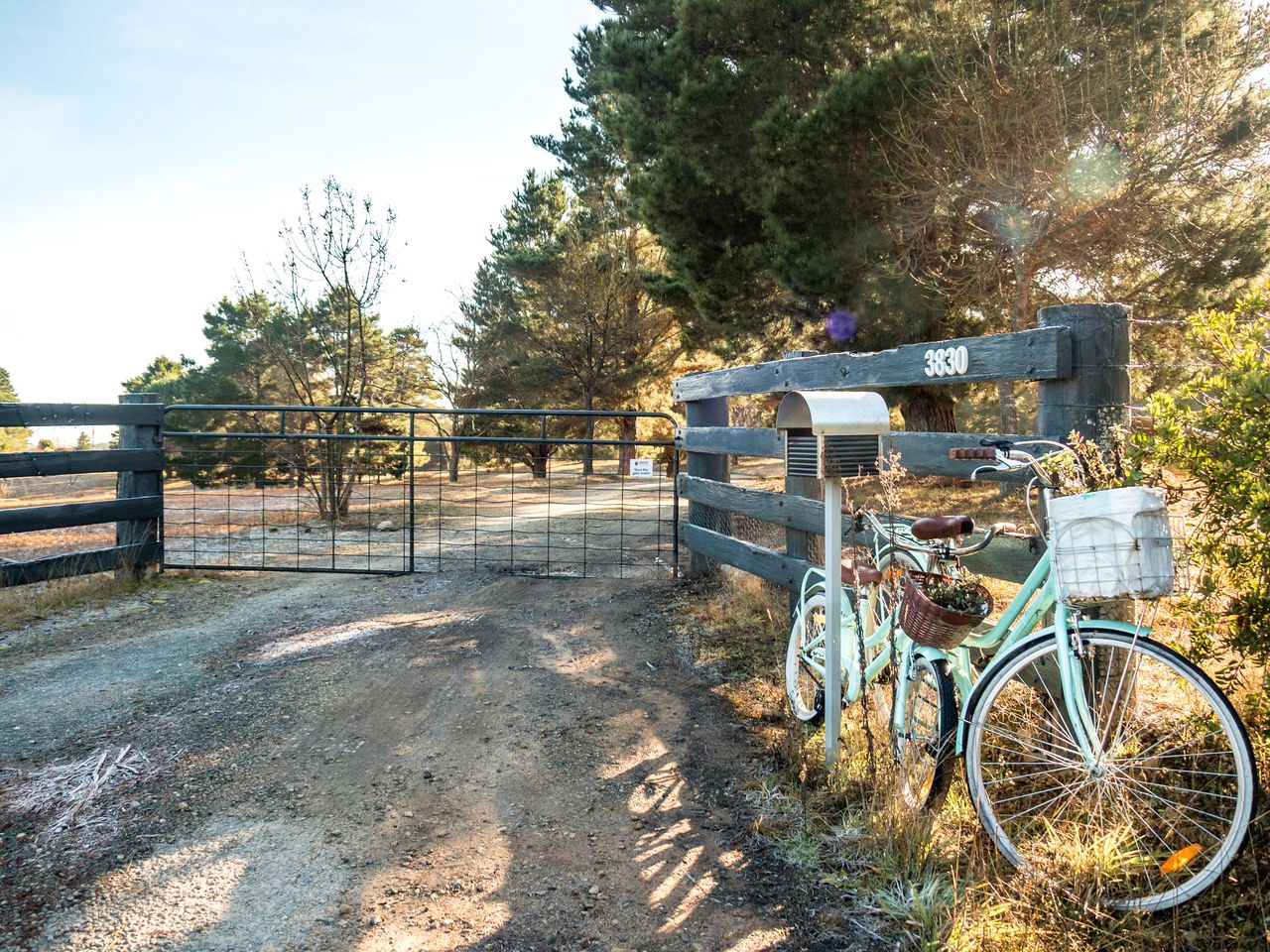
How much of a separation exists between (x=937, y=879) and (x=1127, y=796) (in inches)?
23.9

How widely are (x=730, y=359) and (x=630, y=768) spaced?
14144 mm

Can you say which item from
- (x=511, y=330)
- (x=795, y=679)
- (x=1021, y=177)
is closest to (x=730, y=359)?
(x=1021, y=177)

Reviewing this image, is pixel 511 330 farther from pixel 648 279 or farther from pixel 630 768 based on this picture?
pixel 630 768

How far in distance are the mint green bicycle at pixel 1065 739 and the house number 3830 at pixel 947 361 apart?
1.78 feet

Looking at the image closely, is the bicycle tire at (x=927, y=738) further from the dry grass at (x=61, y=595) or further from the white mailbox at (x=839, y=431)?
the dry grass at (x=61, y=595)

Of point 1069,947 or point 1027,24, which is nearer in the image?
point 1069,947

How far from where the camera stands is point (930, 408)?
1380 cm

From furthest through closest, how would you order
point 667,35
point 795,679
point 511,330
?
1. point 511,330
2. point 667,35
3. point 795,679

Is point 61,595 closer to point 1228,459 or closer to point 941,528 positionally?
point 941,528

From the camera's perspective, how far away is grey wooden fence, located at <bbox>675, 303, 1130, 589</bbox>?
3.18 m

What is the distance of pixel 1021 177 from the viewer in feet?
33.6

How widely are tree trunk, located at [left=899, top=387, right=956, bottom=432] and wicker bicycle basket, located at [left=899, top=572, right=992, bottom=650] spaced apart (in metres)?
11.3

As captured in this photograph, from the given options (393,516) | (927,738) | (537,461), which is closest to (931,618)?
(927,738)

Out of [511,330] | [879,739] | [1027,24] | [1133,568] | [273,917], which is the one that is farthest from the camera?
[511,330]
